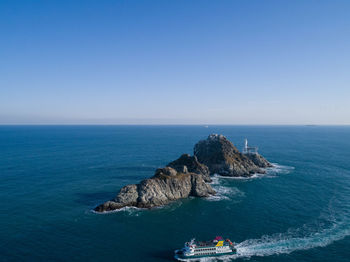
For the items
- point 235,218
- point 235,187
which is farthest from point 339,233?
point 235,187

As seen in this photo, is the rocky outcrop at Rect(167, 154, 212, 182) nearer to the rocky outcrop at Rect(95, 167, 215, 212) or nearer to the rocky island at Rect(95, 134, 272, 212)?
the rocky island at Rect(95, 134, 272, 212)

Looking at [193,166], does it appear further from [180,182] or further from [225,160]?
[180,182]

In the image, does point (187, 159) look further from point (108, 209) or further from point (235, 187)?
point (108, 209)

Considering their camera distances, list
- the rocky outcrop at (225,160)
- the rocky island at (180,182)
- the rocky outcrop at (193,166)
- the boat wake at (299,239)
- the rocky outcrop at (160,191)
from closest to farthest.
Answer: the boat wake at (299,239) < the rocky outcrop at (160,191) < the rocky island at (180,182) < the rocky outcrop at (193,166) < the rocky outcrop at (225,160)

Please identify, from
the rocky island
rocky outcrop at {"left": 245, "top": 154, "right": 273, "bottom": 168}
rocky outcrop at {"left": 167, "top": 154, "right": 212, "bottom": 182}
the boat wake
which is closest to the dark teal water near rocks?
the boat wake

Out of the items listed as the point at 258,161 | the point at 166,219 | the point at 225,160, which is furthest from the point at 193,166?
the point at 258,161

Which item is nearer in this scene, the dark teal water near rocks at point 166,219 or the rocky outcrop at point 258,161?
the dark teal water near rocks at point 166,219

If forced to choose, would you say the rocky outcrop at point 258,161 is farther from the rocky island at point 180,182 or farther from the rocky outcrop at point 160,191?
the rocky outcrop at point 160,191

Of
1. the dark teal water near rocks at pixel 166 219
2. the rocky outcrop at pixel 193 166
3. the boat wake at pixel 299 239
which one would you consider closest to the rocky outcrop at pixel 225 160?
the dark teal water near rocks at pixel 166 219
